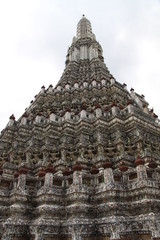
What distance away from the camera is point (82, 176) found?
12.9 m

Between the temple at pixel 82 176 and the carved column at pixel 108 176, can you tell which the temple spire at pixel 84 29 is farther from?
the carved column at pixel 108 176

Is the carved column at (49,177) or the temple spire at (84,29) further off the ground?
the temple spire at (84,29)

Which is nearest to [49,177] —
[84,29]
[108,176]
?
[108,176]

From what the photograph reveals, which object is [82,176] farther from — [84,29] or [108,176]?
[84,29]

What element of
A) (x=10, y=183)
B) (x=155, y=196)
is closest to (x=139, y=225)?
(x=155, y=196)

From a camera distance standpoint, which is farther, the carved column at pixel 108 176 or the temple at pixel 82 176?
the carved column at pixel 108 176

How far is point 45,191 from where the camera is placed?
12.1 metres

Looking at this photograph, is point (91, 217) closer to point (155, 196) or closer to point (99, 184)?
point (99, 184)

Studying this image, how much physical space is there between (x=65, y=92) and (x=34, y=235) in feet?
69.8

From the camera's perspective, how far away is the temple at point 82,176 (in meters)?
10.9

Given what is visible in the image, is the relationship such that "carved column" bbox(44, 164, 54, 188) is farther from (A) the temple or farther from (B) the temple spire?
(B) the temple spire

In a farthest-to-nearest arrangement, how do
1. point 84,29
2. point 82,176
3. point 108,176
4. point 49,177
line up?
point 84,29 < point 82,176 < point 49,177 < point 108,176

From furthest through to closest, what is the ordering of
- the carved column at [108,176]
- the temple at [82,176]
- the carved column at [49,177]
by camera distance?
the carved column at [49,177]
the carved column at [108,176]
the temple at [82,176]

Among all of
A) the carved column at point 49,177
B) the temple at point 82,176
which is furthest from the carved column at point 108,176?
the carved column at point 49,177
